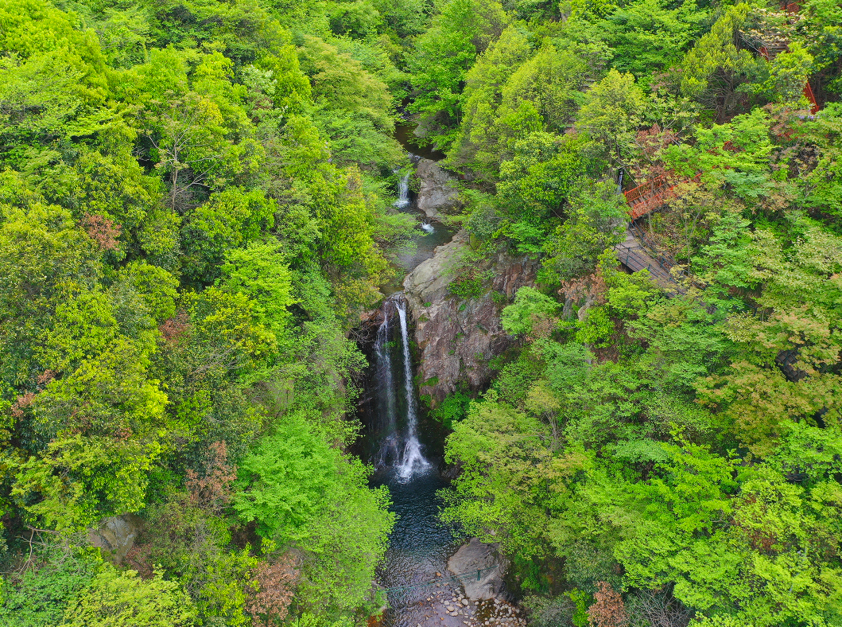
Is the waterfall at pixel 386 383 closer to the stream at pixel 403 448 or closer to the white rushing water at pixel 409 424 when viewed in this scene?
the stream at pixel 403 448

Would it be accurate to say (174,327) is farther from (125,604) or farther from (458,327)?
(458,327)

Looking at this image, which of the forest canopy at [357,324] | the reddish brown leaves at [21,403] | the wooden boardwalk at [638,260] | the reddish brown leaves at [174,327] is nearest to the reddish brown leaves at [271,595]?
the forest canopy at [357,324]

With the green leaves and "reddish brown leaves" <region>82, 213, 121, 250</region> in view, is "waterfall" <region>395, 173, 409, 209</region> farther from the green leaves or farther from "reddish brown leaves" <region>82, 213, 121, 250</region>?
"reddish brown leaves" <region>82, 213, 121, 250</region>

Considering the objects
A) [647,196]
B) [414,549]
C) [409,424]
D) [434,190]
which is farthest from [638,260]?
[434,190]

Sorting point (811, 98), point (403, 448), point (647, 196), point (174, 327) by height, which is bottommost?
point (403, 448)

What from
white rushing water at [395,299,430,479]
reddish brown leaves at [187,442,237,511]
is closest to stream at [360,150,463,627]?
white rushing water at [395,299,430,479]

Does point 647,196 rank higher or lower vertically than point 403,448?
→ higher

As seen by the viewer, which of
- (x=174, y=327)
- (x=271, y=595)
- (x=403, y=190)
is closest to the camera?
(x=271, y=595)
